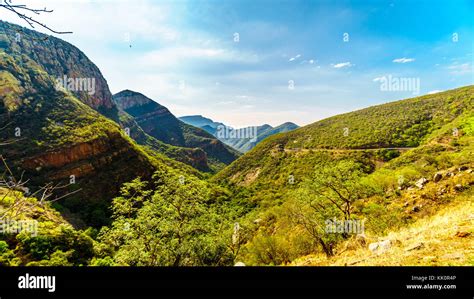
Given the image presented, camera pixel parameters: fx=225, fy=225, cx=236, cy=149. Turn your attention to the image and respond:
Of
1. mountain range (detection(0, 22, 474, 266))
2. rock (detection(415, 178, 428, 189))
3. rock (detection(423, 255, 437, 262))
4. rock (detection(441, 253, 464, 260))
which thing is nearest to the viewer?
rock (detection(441, 253, 464, 260))

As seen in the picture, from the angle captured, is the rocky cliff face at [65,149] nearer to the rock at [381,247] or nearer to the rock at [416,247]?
the rock at [381,247]

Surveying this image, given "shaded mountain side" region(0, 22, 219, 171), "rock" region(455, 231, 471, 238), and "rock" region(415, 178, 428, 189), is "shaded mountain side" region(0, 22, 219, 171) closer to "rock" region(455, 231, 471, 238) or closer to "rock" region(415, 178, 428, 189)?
"rock" region(415, 178, 428, 189)

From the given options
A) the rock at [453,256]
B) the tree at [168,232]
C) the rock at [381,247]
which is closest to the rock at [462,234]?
the rock at [453,256]

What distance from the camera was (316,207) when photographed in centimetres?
1595

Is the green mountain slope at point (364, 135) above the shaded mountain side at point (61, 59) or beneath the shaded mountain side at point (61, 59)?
beneath

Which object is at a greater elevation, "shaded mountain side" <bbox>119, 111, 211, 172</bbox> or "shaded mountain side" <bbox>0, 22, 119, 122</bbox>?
"shaded mountain side" <bbox>0, 22, 119, 122</bbox>

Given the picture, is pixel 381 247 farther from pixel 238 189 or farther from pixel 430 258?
pixel 238 189

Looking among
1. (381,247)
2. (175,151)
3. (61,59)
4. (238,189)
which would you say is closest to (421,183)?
(381,247)

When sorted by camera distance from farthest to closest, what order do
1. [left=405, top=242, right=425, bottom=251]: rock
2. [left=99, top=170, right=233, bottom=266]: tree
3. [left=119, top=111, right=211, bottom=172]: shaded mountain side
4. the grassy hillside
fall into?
[left=119, top=111, right=211, bottom=172]: shaded mountain side
the grassy hillside
[left=99, top=170, right=233, bottom=266]: tree
[left=405, top=242, right=425, bottom=251]: rock

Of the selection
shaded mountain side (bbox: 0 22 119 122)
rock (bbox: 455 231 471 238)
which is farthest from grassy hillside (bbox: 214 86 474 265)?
shaded mountain side (bbox: 0 22 119 122)

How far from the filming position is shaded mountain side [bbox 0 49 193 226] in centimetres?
4618

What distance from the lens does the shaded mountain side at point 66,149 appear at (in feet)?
152
